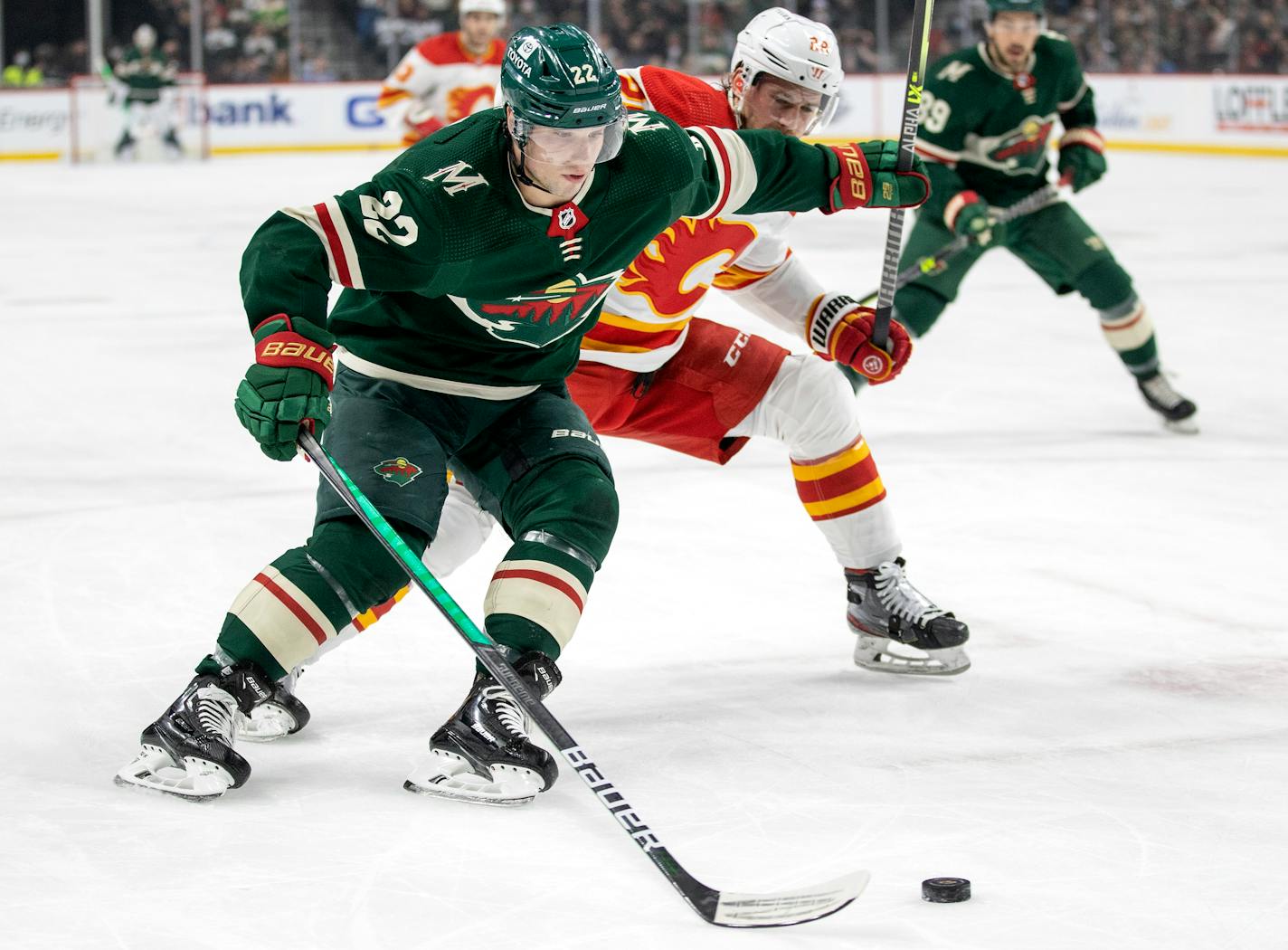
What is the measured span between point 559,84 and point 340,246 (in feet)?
1.17

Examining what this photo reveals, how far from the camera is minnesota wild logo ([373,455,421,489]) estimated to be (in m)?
2.49

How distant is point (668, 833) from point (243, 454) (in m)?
2.77

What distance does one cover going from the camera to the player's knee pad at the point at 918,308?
5.31 m

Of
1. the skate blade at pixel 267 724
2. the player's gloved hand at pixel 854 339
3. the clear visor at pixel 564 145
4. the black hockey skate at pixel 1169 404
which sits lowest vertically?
the black hockey skate at pixel 1169 404

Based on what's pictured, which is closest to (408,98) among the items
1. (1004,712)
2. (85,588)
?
(85,588)

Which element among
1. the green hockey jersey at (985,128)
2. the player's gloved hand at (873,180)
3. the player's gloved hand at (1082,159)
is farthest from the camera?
the player's gloved hand at (1082,159)

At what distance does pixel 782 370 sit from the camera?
10.3 feet

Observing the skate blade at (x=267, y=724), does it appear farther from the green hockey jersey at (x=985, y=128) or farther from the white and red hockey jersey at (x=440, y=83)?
the white and red hockey jersey at (x=440, y=83)

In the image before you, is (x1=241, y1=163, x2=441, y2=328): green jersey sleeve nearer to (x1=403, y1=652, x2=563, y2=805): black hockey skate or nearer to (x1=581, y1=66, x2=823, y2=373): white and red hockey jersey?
(x1=403, y1=652, x2=563, y2=805): black hockey skate

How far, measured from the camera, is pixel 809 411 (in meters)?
3.09

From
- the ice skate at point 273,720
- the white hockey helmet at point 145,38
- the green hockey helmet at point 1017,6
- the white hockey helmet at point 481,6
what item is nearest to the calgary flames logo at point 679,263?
the ice skate at point 273,720

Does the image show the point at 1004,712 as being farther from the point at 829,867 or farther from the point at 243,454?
the point at 243,454

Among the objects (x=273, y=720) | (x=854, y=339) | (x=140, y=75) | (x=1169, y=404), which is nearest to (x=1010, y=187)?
(x=1169, y=404)

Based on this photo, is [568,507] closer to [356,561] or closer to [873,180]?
[356,561]
